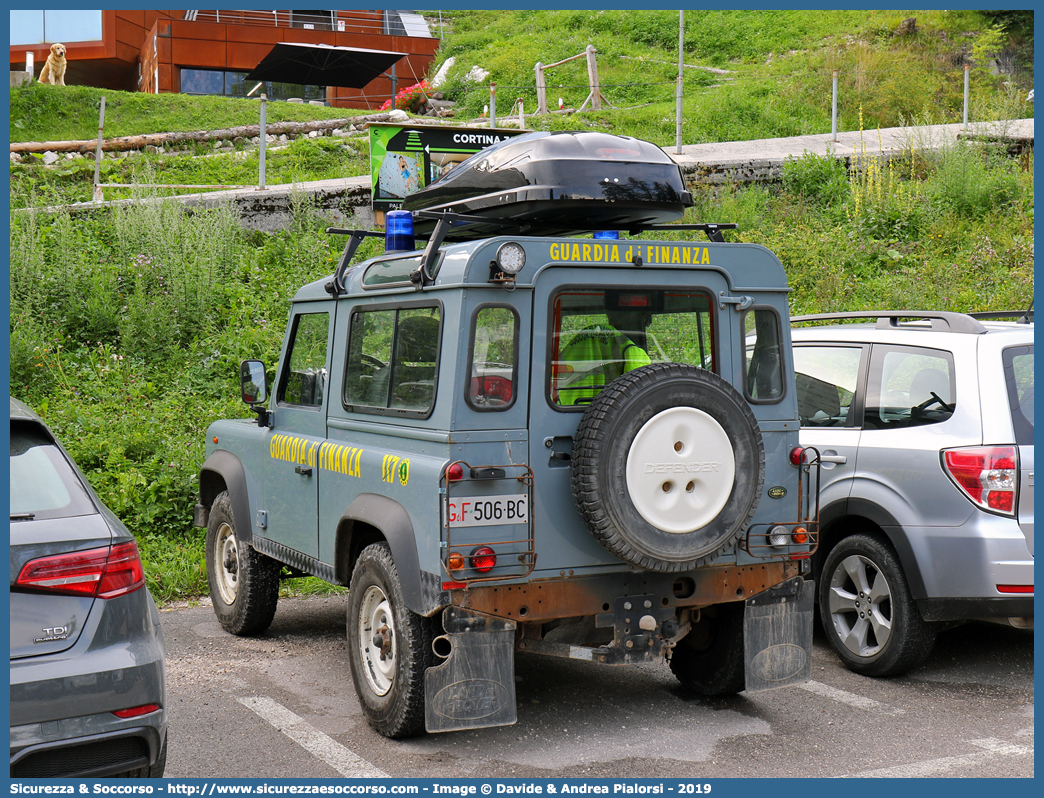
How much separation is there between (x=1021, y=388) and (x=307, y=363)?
155 inches

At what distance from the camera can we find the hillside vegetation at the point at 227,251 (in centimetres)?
892

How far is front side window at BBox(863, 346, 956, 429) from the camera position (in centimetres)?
529

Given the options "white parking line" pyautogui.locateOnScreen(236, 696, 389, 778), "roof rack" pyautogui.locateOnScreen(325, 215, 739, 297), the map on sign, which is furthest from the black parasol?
"white parking line" pyautogui.locateOnScreen(236, 696, 389, 778)

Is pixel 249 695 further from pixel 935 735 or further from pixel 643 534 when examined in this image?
pixel 935 735

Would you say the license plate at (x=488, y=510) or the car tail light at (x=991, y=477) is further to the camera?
the car tail light at (x=991, y=477)

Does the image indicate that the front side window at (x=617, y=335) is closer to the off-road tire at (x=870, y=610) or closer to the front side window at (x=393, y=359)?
the front side window at (x=393, y=359)

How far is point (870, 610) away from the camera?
215 inches

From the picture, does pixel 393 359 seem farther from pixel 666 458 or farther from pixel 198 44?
pixel 198 44

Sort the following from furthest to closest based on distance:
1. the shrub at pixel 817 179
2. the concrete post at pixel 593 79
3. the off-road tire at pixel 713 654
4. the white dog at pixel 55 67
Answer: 1. the white dog at pixel 55 67
2. the concrete post at pixel 593 79
3. the shrub at pixel 817 179
4. the off-road tire at pixel 713 654

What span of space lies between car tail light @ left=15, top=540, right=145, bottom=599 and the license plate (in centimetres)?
128

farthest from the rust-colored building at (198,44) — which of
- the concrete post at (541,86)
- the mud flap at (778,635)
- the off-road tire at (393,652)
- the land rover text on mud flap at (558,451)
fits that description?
the mud flap at (778,635)

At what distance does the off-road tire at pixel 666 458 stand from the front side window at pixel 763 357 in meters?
0.51

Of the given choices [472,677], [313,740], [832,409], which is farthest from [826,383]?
[313,740]

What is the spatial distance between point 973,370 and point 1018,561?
3.30 ft
